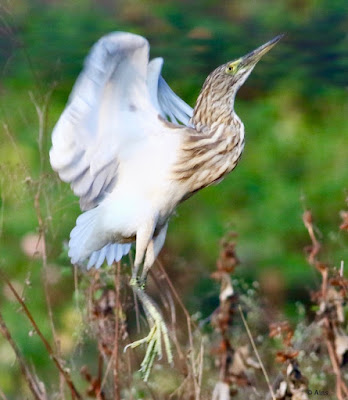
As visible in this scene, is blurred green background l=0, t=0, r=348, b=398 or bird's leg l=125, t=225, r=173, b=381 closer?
bird's leg l=125, t=225, r=173, b=381

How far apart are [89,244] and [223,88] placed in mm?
610

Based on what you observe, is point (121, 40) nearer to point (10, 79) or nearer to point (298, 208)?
point (298, 208)

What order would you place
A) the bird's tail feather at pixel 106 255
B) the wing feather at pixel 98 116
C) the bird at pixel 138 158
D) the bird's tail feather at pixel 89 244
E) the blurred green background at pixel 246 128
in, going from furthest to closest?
the blurred green background at pixel 246 128 < the bird's tail feather at pixel 106 255 < the bird's tail feather at pixel 89 244 < the bird at pixel 138 158 < the wing feather at pixel 98 116

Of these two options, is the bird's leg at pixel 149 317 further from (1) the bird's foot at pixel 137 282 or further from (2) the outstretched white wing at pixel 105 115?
(2) the outstretched white wing at pixel 105 115

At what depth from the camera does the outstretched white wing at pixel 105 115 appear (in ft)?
10.4

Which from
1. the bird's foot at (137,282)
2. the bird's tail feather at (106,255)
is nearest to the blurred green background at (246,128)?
the bird's tail feather at (106,255)

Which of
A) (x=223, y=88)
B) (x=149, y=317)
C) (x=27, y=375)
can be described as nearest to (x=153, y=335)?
(x=149, y=317)

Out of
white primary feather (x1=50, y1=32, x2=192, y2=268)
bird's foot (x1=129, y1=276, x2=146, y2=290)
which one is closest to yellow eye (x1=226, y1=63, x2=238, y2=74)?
white primary feather (x1=50, y1=32, x2=192, y2=268)

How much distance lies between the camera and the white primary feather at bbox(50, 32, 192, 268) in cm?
325

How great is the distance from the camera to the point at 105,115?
331cm

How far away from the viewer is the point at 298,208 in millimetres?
7027

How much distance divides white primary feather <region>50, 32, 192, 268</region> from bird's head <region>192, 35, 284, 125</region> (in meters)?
0.14

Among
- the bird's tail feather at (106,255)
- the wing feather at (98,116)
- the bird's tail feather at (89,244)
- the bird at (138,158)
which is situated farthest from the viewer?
the bird's tail feather at (106,255)

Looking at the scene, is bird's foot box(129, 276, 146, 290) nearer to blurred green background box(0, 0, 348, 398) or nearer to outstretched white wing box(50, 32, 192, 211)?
outstretched white wing box(50, 32, 192, 211)
